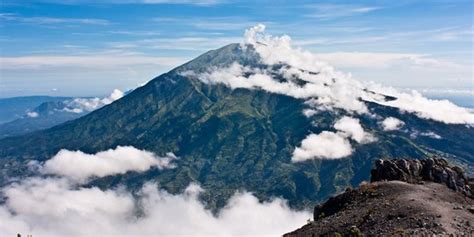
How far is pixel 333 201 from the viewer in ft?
250

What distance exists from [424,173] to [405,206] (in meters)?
23.2

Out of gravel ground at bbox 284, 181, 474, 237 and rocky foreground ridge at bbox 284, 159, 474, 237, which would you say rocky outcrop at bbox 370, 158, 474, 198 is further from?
gravel ground at bbox 284, 181, 474, 237

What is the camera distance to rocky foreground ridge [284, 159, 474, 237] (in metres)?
55.6

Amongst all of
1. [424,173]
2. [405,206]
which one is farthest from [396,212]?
[424,173]

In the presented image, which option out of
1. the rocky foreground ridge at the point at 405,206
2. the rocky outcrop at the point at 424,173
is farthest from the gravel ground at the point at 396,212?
the rocky outcrop at the point at 424,173

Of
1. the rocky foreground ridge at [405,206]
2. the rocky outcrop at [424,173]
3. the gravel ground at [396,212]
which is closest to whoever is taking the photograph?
the gravel ground at [396,212]

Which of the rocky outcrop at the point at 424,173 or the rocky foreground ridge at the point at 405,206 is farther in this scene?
the rocky outcrop at the point at 424,173

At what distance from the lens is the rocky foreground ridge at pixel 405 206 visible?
182 feet

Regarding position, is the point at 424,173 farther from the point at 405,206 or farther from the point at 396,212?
the point at 396,212

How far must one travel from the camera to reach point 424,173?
82.2 m

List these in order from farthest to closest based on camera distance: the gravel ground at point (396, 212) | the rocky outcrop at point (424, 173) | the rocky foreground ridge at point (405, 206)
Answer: the rocky outcrop at point (424, 173) → the rocky foreground ridge at point (405, 206) → the gravel ground at point (396, 212)

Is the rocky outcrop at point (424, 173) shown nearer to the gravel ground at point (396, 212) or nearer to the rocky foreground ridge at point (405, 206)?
the rocky foreground ridge at point (405, 206)

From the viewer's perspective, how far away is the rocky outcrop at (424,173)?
76.8 meters

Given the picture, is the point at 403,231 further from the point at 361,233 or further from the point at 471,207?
the point at 471,207
